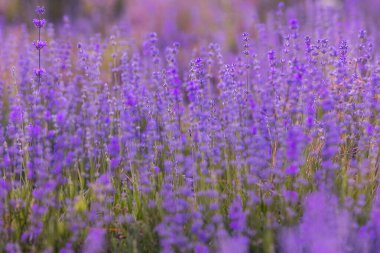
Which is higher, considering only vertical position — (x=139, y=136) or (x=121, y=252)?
(x=139, y=136)

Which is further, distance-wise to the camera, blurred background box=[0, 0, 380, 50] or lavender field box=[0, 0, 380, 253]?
blurred background box=[0, 0, 380, 50]

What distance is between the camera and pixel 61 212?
388 cm

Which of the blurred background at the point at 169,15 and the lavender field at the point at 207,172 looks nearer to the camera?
the lavender field at the point at 207,172

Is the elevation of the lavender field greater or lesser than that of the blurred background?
lesser

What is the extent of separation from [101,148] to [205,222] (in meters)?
1.25

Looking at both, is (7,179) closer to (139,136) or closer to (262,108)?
(139,136)

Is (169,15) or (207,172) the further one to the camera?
(169,15)

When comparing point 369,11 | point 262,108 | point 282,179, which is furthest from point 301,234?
point 369,11

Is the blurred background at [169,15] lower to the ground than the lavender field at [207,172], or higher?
higher

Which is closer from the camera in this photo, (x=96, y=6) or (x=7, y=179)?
(x=7, y=179)

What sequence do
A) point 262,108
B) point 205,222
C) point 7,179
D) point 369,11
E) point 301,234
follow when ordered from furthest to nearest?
point 369,11
point 262,108
point 7,179
point 205,222
point 301,234

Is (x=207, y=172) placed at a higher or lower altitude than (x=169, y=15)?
lower

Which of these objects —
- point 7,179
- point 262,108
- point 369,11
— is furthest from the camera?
point 369,11

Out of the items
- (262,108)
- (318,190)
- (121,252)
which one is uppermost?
(262,108)
